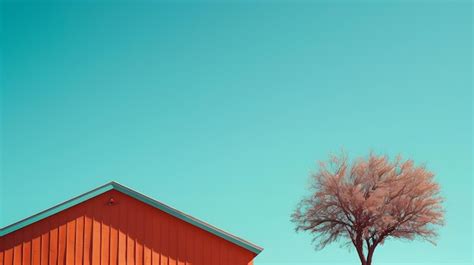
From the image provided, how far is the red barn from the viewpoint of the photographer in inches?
676

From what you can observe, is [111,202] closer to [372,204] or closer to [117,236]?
[117,236]

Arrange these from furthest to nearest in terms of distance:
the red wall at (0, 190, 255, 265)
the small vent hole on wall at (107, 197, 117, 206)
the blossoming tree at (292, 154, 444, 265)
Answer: the blossoming tree at (292, 154, 444, 265), the small vent hole on wall at (107, 197, 117, 206), the red wall at (0, 190, 255, 265)

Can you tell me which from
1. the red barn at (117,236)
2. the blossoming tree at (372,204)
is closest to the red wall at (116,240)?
the red barn at (117,236)

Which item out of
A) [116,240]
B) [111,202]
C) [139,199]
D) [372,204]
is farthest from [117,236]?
[372,204]

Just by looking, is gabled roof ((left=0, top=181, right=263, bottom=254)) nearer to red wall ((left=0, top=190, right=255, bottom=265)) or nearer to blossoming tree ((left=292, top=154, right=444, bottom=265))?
red wall ((left=0, top=190, right=255, bottom=265))

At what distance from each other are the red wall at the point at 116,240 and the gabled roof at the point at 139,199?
120 millimetres

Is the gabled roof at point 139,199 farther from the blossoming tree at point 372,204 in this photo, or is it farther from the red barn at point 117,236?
the blossoming tree at point 372,204

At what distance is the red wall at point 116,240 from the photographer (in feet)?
56.3

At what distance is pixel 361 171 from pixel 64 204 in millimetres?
23015

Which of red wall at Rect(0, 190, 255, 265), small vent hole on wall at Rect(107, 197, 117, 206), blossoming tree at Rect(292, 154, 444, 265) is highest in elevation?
blossoming tree at Rect(292, 154, 444, 265)

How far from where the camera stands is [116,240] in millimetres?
17328

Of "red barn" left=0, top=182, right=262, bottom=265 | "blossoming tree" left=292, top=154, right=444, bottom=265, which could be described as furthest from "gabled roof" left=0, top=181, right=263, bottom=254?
"blossoming tree" left=292, top=154, right=444, bottom=265

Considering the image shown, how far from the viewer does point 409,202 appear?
120 ft

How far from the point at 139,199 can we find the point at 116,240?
47.0 inches
